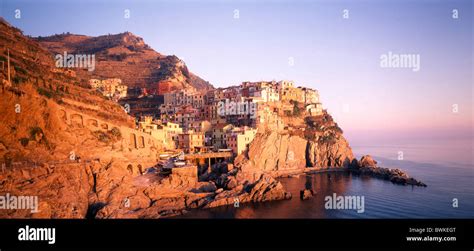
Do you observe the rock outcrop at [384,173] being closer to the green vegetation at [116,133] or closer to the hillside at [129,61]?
the green vegetation at [116,133]

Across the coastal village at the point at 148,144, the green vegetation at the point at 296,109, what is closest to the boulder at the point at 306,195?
the coastal village at the point at 148,144

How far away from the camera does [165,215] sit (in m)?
22.1

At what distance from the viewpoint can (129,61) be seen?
82.8m

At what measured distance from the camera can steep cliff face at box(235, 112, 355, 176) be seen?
135 feet

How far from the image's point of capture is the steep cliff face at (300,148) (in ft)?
135

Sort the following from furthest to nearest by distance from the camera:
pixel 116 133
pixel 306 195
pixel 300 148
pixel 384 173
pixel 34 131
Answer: pixel 300 148, pixel 384 173, pixel 306 195, pixel 116 133, pixel 34 131

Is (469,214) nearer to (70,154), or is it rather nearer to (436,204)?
(436,204)

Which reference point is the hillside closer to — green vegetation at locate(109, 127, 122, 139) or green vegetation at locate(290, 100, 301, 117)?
green vegetation at locate(290, 100, 301, 117)

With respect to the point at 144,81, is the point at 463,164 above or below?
below

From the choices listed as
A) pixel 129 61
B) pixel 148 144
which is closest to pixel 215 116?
pixel 148 144

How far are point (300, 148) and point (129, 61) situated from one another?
55.5 meters

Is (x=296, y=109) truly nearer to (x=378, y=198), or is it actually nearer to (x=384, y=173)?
(x=384, y=173)
